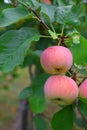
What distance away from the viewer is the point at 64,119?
103 cm

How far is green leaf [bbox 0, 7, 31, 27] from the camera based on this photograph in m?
0.93

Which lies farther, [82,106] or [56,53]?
[82,106]

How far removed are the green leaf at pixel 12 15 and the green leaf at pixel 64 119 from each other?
307 millimetres

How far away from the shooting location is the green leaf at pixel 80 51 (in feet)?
3.24

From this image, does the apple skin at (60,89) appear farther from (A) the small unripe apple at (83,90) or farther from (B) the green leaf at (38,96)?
(B) the green leaf at (38,96)

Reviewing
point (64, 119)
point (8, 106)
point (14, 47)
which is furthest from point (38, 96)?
point (8, 106)

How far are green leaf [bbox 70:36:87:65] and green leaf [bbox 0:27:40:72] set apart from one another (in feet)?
0.40

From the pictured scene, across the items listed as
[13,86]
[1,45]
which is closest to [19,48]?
[1,45]

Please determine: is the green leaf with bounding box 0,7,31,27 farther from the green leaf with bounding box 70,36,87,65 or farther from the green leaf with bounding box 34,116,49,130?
the green leaf with bounding box 34,116,49,130

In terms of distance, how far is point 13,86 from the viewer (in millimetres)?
6203

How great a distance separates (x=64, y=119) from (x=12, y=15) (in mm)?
357

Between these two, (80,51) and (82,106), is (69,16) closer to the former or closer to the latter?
(80,51)

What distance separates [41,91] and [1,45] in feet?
1.31

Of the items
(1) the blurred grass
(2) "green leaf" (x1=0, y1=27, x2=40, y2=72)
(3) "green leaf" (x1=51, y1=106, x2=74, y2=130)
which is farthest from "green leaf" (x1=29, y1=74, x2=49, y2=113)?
(1) the blurred grass
